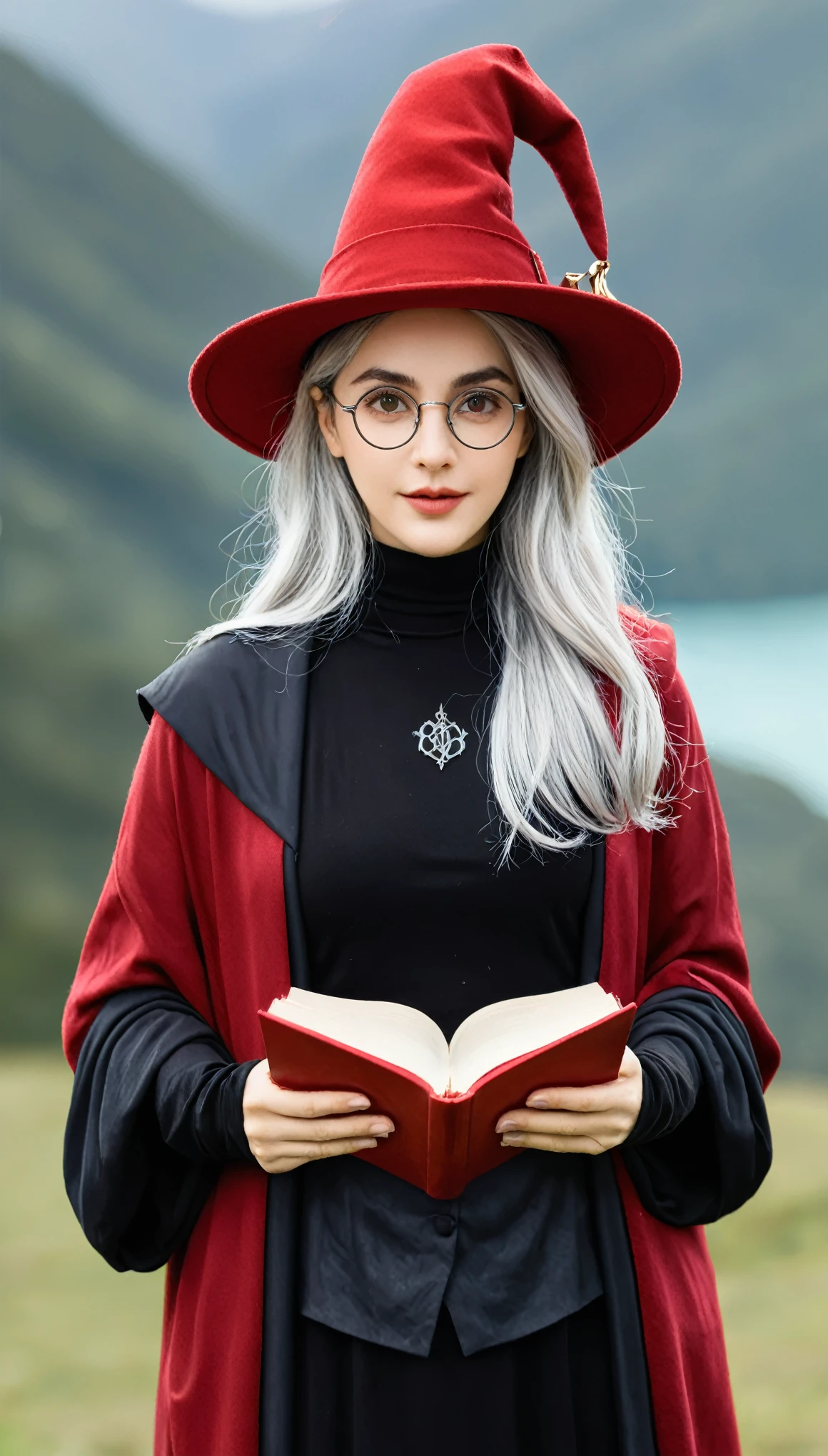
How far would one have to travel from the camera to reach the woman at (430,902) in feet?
4.18

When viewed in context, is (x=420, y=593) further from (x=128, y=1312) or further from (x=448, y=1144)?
(x=128, y=1312)

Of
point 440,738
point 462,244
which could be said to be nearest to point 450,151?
point 462,244

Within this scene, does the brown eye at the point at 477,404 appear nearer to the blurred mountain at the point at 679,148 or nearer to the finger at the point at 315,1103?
the finger at the point at 315,1103

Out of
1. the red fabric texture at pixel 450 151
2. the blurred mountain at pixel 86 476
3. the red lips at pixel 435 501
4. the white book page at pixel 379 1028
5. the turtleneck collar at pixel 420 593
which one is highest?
the blurred mountain at pixel 86 476

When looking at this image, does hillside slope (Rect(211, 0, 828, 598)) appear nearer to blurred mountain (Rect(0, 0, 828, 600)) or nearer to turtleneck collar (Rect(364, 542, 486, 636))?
blurred mountain (Rect(0, 0, 828, 600))

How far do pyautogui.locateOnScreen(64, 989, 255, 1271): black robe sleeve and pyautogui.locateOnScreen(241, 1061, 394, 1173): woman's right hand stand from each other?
0.03 m

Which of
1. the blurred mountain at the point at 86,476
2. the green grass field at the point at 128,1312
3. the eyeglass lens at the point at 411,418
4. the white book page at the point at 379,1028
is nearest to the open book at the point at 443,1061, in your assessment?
the white book page at the point at 379,1028

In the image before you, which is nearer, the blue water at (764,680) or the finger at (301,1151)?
the finger at (301,1151)

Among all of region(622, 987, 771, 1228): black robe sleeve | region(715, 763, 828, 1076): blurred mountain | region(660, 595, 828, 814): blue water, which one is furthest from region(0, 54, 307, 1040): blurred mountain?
region(622, 987, 771, 1228): black robe sleeve

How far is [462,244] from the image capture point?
4.38ft

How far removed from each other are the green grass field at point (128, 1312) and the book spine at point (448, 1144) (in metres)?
1.61

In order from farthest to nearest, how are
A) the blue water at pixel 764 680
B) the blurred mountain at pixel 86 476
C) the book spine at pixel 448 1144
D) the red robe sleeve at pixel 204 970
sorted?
1. the blurred mountain at pixel 86 476
2. the blue water at pixel 764 680
3. the red robe sleeve at pixel 204 970
4. the book spine at pixel 448 1144

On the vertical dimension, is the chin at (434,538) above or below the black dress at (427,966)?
above

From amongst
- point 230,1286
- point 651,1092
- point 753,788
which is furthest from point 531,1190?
point 753,788
